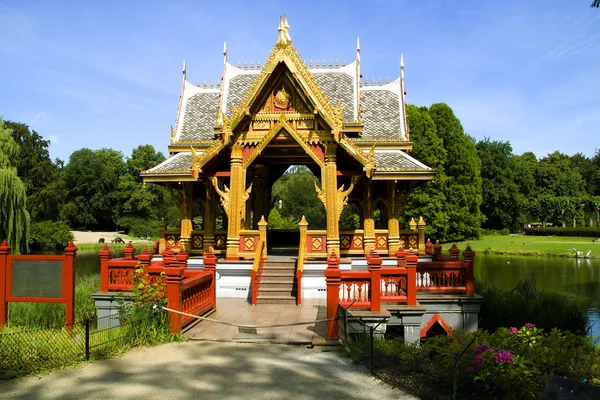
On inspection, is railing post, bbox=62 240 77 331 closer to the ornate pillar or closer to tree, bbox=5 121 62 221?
the ornate pillar

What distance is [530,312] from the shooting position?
12523 millimetres

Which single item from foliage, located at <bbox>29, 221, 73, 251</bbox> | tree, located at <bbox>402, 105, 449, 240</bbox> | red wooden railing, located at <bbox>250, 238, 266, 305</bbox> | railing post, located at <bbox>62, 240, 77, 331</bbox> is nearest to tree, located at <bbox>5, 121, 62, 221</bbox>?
foliage, located at <bbox>29, 221, 73, 251</bbox>

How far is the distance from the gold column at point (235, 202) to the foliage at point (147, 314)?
4.73 m

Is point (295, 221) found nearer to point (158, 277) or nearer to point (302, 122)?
point (302, 122)

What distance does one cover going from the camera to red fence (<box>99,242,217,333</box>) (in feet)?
29.1

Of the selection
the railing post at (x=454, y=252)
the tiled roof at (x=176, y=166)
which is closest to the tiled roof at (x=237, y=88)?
the tiled roof at (x=176, y=166)

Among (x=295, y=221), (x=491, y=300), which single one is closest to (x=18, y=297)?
(x=491, y=300)

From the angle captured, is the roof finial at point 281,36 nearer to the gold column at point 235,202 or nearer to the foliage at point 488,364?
the gold column at point 235,202

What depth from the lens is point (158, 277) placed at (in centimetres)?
938

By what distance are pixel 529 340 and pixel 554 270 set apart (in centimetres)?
2480

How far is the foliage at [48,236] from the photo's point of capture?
46987mm

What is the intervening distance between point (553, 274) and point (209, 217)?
19.9 meters

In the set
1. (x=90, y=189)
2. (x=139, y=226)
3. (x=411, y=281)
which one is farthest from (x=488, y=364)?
(x=90, y=189)

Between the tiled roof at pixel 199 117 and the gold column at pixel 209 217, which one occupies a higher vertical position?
the tiled roof at pixel 199 117
